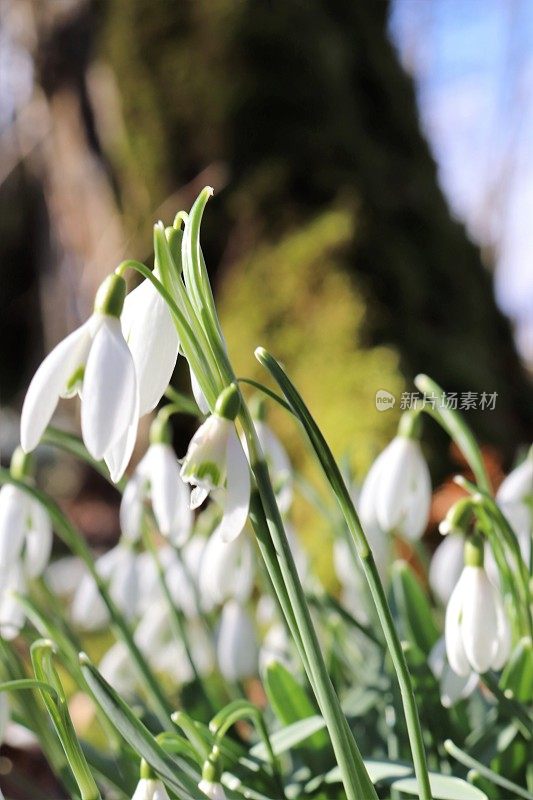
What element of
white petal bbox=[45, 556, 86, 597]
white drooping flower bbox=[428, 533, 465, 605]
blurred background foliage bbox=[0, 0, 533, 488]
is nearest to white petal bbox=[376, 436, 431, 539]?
white drooping flower bbox=[428, 533, 465, 605]

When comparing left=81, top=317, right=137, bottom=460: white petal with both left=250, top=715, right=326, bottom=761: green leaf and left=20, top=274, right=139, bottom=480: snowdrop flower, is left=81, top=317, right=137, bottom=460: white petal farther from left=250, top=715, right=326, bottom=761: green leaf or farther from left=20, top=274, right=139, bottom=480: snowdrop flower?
left=250, top=715, right=326, bottom=761: green leaf

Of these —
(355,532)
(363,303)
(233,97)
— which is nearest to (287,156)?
(233,97)

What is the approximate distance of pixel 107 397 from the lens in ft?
1.44

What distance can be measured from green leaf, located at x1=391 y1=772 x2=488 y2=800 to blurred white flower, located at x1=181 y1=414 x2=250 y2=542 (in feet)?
0.83

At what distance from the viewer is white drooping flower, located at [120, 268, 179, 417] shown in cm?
48

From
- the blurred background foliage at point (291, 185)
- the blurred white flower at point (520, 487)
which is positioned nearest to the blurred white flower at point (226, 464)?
the blurred white flower at point (520, 487)

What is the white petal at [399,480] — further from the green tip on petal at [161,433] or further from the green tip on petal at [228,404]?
the green tip on petal at [228,404]

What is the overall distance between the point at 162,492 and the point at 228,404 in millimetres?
314

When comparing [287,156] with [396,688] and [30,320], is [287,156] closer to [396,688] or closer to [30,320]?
[396,688]

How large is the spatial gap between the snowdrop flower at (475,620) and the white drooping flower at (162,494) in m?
0.24

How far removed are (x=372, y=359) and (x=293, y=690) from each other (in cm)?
124

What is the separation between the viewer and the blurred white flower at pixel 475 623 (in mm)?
568

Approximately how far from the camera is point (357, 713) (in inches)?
30.2

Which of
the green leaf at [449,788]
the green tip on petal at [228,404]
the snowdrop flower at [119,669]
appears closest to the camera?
the green tip on petal at [228,404]
